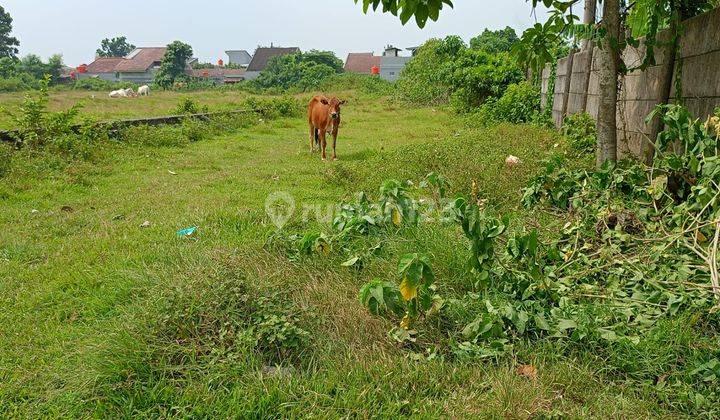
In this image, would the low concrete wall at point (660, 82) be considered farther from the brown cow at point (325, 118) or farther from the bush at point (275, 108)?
the bush at point (275, 108)

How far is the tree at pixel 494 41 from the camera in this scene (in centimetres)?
2819

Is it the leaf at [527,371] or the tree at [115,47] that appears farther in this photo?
the tree at [115,47]

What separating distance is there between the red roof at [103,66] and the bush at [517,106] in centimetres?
6490

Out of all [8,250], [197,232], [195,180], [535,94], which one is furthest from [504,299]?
[535,94]

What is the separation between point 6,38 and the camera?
48.1 metres

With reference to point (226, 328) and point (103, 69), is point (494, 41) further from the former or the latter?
point (103, 69)

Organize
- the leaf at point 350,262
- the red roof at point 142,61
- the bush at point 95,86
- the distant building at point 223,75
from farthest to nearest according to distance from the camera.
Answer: the distant building at point 223,75 → the red roof at point 142,61 → the bush at point 95,86 → the leaf at point 350,262

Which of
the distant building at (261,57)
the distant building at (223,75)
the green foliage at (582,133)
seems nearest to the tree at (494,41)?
the green foliage at (582,133)

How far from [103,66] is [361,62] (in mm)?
33492

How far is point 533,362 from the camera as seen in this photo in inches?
80.1

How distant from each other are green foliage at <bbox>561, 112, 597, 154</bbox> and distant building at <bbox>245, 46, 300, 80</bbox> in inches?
2331

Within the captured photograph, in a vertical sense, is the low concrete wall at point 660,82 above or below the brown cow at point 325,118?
above

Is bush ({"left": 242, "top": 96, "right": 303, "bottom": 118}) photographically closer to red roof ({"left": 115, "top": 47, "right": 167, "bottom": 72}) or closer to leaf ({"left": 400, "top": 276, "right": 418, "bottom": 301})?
leaf ({"left": 400, "top": 276, "right": 418, "bottom": 301})

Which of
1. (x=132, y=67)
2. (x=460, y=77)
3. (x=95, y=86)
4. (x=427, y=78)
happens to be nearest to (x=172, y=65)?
(x=95, y=86)
